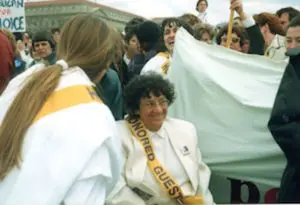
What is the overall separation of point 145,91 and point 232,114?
1.91ft

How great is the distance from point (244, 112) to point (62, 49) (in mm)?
1573

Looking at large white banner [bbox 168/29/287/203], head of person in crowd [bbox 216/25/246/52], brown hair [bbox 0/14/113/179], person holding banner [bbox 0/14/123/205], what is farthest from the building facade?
person holding banner [bbox 0/14/123/205]

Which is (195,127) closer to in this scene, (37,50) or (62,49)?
(62,49)

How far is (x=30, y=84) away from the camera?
229 cm

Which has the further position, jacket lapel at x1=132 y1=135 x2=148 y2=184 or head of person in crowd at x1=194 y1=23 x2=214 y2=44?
head of person in crowd at x1=194 y1=23 x2=214 y2=44

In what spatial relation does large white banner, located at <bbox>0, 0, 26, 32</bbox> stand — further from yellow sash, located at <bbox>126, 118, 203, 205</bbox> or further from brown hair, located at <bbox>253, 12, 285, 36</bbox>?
yellow sash, located at <bbox>126, 118, 203, 205</bbox>

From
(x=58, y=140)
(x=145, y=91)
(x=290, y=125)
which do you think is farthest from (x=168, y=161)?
(x=58, y=140)

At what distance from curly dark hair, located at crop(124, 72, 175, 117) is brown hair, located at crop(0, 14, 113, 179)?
4.31 ft

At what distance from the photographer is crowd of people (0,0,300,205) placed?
2.12m

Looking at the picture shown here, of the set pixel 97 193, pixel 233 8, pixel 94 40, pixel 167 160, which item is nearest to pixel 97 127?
pixel 97 193

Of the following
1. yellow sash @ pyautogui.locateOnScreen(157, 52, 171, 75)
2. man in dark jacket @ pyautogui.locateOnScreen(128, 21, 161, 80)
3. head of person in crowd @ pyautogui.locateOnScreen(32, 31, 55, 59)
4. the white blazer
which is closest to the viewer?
the white blazer

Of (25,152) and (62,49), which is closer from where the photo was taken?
(25,152)

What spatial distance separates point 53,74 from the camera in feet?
7.55

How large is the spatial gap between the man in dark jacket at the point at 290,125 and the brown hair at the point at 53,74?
117cm
